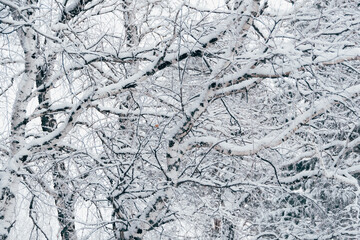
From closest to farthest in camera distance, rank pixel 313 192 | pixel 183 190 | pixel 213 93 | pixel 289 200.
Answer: pixel 213 93, pixel 183 190, pixel 313 192, pixel 289 200

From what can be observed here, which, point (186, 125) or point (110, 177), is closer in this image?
point (186, 125)

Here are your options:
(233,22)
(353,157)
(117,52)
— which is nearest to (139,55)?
(117,52)

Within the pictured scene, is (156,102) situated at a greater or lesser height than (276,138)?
greater

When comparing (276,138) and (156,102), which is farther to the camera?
(156,102)

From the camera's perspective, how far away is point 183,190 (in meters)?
5.70

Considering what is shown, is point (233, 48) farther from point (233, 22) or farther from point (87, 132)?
point (87, 132)

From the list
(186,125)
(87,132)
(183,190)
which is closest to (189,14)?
(186,125)

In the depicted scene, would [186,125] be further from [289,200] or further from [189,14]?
[289,200]

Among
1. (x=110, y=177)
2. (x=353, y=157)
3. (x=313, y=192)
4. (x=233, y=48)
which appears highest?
(x=353, y=157)

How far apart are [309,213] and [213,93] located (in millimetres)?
5485

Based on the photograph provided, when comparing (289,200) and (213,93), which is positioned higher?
(289,200)

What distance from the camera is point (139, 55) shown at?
511cm

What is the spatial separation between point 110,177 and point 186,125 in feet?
4.15

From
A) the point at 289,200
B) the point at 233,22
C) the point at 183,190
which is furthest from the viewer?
the point at 289,200
